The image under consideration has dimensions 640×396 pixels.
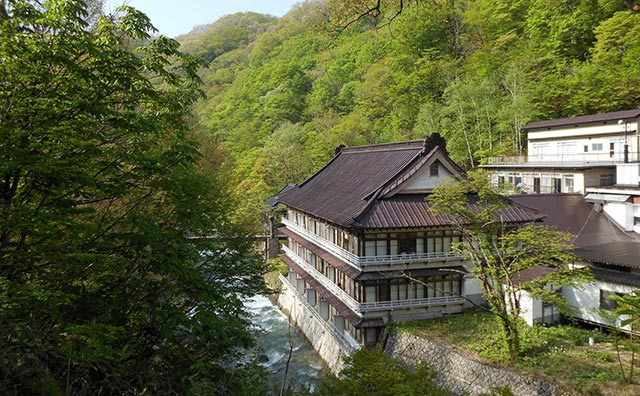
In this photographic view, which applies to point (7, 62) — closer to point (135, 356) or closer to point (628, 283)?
point (135, 356)

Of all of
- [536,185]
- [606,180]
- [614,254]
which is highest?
[606,180]

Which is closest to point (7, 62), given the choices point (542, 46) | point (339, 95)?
point (542, 46)

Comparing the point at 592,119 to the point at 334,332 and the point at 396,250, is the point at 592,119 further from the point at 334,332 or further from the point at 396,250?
the point at 334,332

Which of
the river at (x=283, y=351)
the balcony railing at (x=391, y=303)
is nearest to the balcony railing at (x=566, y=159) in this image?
the balcony railing at (x=391, y=303)

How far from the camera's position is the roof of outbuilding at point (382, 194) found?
Result: 66.2 feet

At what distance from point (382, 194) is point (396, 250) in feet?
9.49

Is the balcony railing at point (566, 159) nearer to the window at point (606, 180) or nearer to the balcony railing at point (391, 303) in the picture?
the window at point (606, 180)

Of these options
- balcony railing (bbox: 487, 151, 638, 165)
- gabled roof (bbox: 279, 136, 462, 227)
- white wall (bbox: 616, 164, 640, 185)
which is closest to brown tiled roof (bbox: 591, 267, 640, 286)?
gabled roof (bbox: 279, 136, 462, 227)

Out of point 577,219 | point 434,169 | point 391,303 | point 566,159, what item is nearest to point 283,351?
point 391,303

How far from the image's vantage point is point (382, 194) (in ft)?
68.9

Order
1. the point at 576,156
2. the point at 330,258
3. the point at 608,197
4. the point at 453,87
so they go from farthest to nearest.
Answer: the point at 453,87, the point at 576,156, the point at 608,197, the point at 330,258

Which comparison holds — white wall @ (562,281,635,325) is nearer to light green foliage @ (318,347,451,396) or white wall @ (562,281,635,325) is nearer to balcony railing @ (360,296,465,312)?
balcony railing @ (360,296,465,312)

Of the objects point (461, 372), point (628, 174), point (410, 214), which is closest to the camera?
point (461, 372)

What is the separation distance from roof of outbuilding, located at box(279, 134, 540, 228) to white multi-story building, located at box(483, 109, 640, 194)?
668cm
